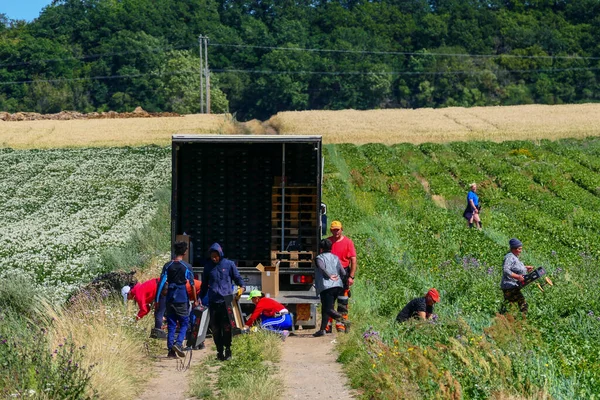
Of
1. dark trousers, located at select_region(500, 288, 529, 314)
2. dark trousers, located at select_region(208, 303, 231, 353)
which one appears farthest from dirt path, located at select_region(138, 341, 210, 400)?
dark trousers, located at select_region(500, 288, 529, 314)

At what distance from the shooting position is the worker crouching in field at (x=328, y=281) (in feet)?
58.3

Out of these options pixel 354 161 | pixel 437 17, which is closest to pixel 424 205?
pixel 354 161

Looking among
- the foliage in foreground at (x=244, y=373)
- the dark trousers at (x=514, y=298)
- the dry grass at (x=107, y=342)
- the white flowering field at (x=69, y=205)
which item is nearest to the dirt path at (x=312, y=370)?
the foliage in foreground at (x=244, y=373)

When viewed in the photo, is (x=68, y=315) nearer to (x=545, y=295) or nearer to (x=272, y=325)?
(x=272, y=325)

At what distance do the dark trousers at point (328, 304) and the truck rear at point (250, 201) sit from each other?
1682 millimetres

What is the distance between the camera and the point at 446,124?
68.9 meters

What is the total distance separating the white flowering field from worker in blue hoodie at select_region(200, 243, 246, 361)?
412cm

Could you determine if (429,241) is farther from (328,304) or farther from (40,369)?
(40,369)

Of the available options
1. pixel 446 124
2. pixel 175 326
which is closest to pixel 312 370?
pixel 175 326

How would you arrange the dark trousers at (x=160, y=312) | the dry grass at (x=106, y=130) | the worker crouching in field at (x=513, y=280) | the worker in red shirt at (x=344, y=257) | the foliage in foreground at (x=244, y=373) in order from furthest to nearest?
1. the dry grass at (x=106, y=130)
2. the worker in red shirt at (x=344, y=257)
3. the worker crouching in field at (x=513, y=280)
4. the dark trousers at (x=160, y=312)
5. the foliage in foreground at (x=244, y=373)

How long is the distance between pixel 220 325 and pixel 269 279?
3.02 metres

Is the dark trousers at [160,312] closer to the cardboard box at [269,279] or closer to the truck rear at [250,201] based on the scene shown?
the cardboard box at [269,279]

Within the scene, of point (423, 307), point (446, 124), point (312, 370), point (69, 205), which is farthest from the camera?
point (446, 124)

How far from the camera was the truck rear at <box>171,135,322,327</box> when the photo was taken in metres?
20.1
